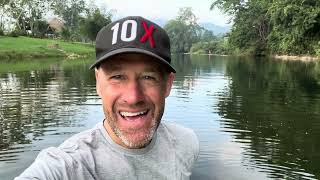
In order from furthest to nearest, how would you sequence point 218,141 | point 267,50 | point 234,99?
point 267,50
point 234,99
point 218,141

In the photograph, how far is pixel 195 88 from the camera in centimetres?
2695

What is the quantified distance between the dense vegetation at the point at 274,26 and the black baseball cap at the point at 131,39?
54.6 metres

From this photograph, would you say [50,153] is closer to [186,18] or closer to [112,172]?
[112,172]

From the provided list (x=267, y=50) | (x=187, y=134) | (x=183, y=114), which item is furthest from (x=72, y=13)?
(x=187, y=134)

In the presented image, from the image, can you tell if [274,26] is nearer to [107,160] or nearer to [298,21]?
[298,21]

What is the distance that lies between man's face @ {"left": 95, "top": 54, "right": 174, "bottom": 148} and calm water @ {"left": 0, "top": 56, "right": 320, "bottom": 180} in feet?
26.4

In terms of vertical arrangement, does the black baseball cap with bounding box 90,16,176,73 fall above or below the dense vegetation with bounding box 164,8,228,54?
below

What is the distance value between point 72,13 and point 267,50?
56.2 meters

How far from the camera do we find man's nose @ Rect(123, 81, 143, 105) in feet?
6.87

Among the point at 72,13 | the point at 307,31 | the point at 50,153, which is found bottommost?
the point at 50,153

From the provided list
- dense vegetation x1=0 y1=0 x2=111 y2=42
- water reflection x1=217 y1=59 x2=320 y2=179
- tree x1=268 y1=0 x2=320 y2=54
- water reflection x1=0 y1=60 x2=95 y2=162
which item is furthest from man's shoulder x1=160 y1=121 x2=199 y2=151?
dense vegetation x1=0 y1=0 x2=111 y2=42

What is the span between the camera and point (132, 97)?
210 cm

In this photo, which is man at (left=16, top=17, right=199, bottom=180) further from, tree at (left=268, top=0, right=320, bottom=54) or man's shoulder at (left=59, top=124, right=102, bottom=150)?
tree at (left=268, top=0, right=320, bottom=54)

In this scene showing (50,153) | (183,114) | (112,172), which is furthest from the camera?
(183,114)
